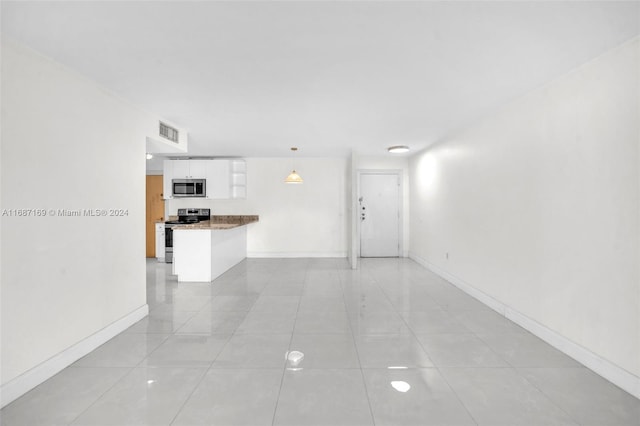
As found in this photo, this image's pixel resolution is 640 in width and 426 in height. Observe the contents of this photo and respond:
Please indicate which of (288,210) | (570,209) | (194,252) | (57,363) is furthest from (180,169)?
(570,209)

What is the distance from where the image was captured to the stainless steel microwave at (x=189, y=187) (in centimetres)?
680

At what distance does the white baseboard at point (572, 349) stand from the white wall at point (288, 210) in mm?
3897

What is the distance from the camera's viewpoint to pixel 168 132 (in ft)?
13.4

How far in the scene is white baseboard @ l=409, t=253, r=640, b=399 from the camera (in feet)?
6.82

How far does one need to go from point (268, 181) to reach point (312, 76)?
492cm

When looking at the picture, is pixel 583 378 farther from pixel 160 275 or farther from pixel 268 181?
pixel 268 181

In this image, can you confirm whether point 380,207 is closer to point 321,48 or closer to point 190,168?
point 190,168

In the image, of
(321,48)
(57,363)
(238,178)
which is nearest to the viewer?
(321,48)

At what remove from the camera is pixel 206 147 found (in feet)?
19.8

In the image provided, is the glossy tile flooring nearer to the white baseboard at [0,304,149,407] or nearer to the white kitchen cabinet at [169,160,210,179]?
the white baseboard at [0,304,149,407]

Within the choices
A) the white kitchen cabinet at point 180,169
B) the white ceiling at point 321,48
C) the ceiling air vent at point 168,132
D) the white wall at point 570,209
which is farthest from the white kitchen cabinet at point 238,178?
the white wall at point 570,209

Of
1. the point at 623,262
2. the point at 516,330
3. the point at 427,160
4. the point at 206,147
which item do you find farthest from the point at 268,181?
the point at 623,262

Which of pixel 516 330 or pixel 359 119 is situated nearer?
pixel 516 330

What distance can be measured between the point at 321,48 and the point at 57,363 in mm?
3104
